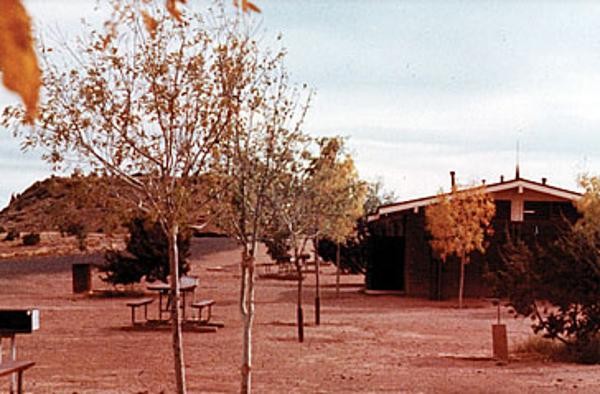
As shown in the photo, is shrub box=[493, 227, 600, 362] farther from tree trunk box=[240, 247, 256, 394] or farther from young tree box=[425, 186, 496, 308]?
young tree box=[425, 186, 496, 308]

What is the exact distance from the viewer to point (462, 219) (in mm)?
30312

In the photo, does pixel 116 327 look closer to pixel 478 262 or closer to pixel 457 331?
pixel 457 331

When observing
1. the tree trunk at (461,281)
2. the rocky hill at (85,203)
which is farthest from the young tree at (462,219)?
the rocky hill at (85,203)

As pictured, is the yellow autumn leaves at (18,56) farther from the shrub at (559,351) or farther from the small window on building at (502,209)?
the small window on building at (502,209)

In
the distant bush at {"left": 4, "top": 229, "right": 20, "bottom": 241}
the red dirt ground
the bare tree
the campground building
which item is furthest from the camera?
the distant bush at {"left": 4, "top": 229, "right": 20, "bottom": 241}

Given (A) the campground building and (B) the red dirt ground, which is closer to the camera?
(B) the red dirt ground

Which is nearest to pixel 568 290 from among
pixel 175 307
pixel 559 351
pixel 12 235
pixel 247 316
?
pixel 559 351

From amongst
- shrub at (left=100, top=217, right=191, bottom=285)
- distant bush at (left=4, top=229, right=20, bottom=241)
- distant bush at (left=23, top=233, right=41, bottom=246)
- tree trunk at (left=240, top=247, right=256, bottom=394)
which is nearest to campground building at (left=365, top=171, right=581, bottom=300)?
shrub at (left=100, top=217, right=191, bottom=285)

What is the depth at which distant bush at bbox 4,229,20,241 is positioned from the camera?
69387 millimetres

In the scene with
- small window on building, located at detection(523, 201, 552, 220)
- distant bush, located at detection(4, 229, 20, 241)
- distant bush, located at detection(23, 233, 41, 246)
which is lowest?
distant bush, located at detection(23, 233, 41, 246)

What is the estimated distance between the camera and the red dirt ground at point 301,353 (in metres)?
A: 12.5

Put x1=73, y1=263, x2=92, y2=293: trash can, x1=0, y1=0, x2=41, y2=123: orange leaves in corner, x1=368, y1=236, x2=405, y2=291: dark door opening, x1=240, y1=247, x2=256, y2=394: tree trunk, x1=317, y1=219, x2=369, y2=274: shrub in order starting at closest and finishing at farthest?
x1=0, y1=0, x2=41, y2=123: orange leaves in corner < x1=240, y1=247, x2=256, y2=394: tree trunk < x1=73, y1=263, x2=92, y2=293: trash can < x1=368, y1=236, x2=405, y2=291: dark door opening < x1=317, y1=219, x2=369, y2=274: shrub

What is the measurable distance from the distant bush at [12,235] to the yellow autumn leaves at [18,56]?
70.7 metres

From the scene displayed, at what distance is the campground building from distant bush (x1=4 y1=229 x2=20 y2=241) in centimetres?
4149
